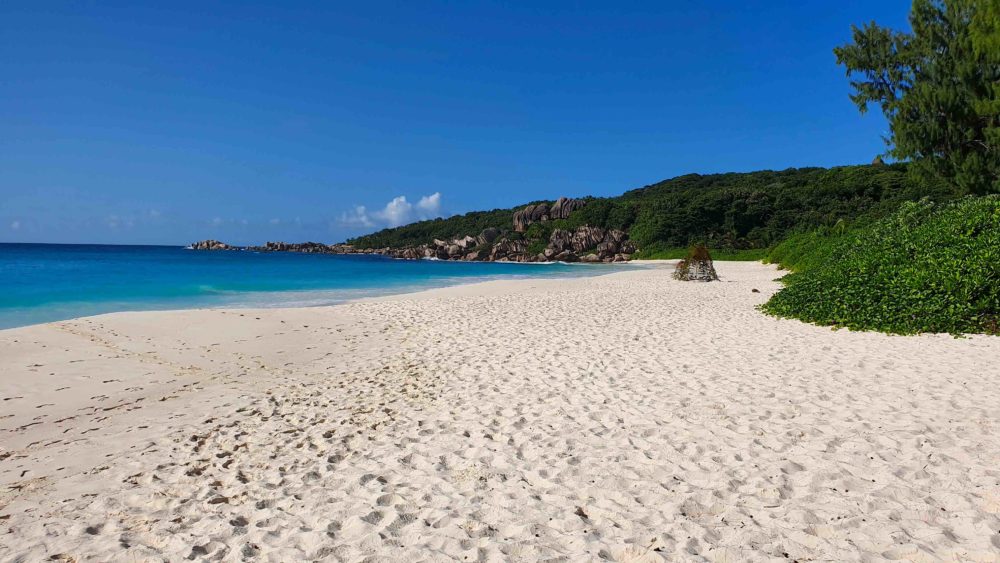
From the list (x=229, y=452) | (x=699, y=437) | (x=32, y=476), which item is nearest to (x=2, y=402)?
(x=32, y=476)

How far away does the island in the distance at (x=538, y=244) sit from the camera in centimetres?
8175

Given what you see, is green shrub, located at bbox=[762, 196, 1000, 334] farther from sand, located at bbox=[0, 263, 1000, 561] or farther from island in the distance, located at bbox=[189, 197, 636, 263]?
island in the distance, located at bbox=[189, 197, 636, 263]

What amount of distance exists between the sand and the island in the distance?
2755 inches

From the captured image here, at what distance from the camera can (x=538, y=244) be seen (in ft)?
299

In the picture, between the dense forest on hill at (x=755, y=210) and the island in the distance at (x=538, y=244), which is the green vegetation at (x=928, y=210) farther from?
the island in the distance at (x=538, y=244)

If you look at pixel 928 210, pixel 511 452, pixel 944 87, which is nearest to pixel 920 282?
pixel 928 210

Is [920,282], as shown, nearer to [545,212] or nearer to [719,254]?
[719,254]

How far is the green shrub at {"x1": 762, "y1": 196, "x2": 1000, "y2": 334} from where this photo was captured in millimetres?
9844

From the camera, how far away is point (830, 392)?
6.54 metres

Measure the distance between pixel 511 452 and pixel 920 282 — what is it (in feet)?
33.2

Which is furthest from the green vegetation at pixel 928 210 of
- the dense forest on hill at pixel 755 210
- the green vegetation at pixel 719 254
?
the dense forest on hill at pixel 755 210

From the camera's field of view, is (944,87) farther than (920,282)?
Yes

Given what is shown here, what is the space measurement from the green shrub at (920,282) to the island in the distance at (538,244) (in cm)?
6360

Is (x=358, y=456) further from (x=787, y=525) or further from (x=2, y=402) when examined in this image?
(x=2, y=402)
